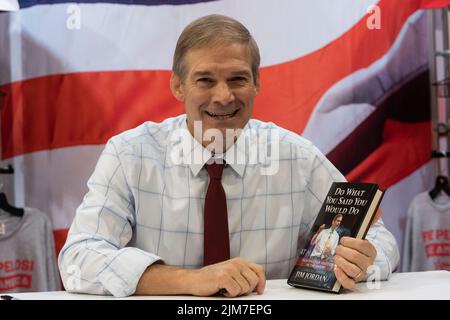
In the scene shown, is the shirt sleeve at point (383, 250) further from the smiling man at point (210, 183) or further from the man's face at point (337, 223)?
the man's face at point (337, 223)

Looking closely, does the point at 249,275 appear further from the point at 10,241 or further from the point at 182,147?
the point at 10,241

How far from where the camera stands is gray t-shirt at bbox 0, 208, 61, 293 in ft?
7.96

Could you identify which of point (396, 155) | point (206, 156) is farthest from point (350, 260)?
point (396, 155)

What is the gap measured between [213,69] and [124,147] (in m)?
0.33

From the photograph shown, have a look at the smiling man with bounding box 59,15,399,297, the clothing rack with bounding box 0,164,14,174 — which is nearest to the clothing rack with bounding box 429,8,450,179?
the smiling man with bounding box 59,15,399,297

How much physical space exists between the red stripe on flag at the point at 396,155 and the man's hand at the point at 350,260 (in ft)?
4.24

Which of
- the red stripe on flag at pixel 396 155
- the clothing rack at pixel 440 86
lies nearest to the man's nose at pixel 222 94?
the red stripe on flag at pixel 396 155

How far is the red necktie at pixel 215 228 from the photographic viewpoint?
1.61 meters

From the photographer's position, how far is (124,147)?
171 centimetres

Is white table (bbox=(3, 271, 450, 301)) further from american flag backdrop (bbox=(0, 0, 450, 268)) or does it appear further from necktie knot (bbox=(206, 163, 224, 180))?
american flag backdrop (bbox=(0, 0, 450, 268))
